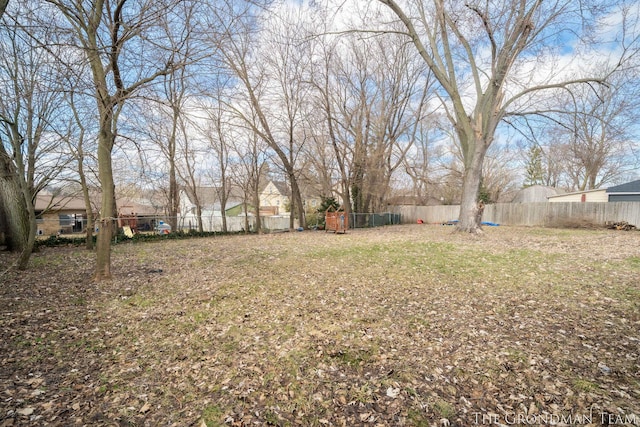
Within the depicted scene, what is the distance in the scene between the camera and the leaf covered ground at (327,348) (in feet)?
6.79

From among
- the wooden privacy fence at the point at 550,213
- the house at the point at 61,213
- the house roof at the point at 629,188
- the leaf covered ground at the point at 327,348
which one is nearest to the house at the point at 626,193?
the house roof at the point at 629,188

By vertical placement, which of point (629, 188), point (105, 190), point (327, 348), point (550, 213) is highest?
point (629, 188)

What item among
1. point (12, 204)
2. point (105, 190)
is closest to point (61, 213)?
point (12, 204)

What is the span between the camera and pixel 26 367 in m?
2.58

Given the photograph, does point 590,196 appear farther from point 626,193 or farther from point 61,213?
point 61,213

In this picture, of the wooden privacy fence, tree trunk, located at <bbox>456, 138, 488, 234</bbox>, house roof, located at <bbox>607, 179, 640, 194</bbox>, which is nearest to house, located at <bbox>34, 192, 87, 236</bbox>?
tree trunk, located at <bbox>456, 138, 488, 234</bbox>

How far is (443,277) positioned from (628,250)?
545cm

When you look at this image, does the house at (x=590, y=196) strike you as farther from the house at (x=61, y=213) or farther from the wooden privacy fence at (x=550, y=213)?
the house at (x=61, y=213)

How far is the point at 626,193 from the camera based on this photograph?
17.3 metres

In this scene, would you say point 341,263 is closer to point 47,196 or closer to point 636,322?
point 636,322

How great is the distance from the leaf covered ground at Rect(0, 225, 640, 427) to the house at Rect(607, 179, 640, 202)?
17.3 metres

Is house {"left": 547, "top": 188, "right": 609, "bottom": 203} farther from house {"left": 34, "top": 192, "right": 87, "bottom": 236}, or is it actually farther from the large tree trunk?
house {"left": 34, "top": 192, "right": 87, "bottom": 236}

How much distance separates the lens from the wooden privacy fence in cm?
1475

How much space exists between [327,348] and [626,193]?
76.0 feet
